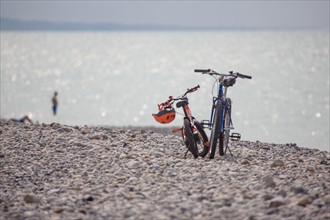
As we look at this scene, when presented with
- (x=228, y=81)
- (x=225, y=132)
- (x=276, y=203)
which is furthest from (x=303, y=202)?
(x=225, y=132)

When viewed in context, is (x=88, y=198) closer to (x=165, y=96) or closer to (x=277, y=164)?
(x=277, y=164)

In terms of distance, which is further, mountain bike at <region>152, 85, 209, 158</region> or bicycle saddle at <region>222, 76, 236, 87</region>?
mountain bike at <region>152, 85, 209, 158</region>

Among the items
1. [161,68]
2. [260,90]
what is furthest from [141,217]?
[161,68]

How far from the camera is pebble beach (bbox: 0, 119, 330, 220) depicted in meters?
8.45

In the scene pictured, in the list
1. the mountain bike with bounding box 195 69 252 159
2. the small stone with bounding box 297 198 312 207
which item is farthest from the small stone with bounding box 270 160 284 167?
the small stone with bounding box 297 198 312 207

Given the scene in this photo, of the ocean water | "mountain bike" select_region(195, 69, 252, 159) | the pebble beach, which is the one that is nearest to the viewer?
the pebble beach

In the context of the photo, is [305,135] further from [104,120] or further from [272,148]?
[272,148]

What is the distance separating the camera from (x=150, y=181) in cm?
1010

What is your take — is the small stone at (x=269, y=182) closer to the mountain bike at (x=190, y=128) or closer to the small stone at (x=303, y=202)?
the small stone at (x=303, y=202)

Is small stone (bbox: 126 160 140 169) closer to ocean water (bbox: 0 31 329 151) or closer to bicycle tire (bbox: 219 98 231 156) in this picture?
bicycle tire (bbox: 219 98 231 156)

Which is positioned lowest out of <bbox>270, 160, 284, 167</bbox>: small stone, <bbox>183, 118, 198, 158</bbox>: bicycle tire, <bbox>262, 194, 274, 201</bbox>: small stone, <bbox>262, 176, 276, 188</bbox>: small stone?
<bbox>262, 194, 274, 201</bbox>: small stone

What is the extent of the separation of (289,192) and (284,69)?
518 ft

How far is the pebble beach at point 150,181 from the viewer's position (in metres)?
8.45

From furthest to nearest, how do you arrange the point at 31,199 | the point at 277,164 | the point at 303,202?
the point at 277,164 < the point at 31,199 < the point at 303,202
